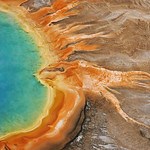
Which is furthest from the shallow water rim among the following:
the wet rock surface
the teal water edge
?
the wet rock surface

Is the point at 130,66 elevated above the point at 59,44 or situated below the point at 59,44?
below

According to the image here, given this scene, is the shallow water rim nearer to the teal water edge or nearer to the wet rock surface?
the teal water edge

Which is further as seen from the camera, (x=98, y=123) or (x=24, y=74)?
(x=24, y=74)

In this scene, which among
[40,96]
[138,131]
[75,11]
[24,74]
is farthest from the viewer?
[75,11]


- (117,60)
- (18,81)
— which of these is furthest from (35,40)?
(117,60)

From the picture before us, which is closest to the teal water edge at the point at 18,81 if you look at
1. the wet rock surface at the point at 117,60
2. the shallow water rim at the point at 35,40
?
the shallow water rim at the point at 35,40

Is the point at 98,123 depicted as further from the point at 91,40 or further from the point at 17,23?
the point at 17,23

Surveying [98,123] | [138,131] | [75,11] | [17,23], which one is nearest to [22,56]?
[17,23]

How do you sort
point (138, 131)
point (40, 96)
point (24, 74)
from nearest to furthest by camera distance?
1. point (138, 131)
2. point (40, 96)
3. point (24, 74)
